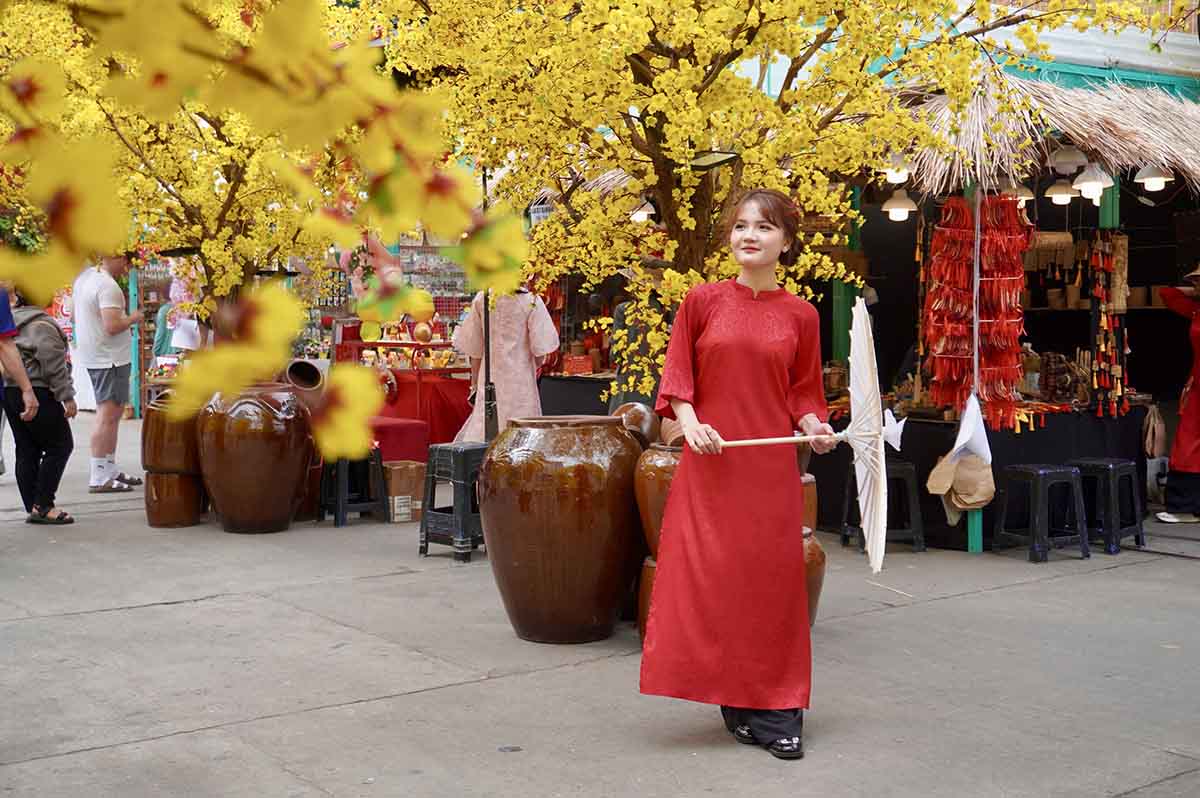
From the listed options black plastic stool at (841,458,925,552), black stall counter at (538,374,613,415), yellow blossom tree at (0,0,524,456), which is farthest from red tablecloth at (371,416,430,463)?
yellow blossom tree at (0,0,524,456)

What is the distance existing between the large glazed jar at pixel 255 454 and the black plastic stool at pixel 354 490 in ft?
1.29

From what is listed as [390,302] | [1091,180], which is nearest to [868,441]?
[390,302]

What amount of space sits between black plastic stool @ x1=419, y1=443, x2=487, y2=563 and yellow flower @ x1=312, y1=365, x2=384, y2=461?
6.16 metres

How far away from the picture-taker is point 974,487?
301 inches

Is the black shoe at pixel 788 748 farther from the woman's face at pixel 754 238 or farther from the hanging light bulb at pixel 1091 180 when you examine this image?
the hanging light bulb at pixel 1091 180

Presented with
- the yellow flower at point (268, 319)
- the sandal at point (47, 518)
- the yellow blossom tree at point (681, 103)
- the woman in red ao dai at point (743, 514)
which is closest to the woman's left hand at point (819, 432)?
the woman in red ao dai at point (743, 514)

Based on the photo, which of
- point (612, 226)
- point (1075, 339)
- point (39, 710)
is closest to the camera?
point (39, 710)

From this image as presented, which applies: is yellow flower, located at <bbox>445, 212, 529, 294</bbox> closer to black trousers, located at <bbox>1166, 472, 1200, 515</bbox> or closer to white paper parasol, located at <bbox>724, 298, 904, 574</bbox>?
white paper parasol, located at <bbox>724, 298, 904, 574</bbox>

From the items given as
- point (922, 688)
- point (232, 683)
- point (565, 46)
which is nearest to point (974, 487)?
point (922, 688)

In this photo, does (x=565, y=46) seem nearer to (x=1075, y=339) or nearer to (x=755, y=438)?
(x=755, y=438)

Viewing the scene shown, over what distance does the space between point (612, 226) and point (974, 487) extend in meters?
2.95

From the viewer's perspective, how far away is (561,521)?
211 inches

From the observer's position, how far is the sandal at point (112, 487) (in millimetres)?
10359

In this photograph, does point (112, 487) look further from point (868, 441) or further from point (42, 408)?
point (868, 441)
